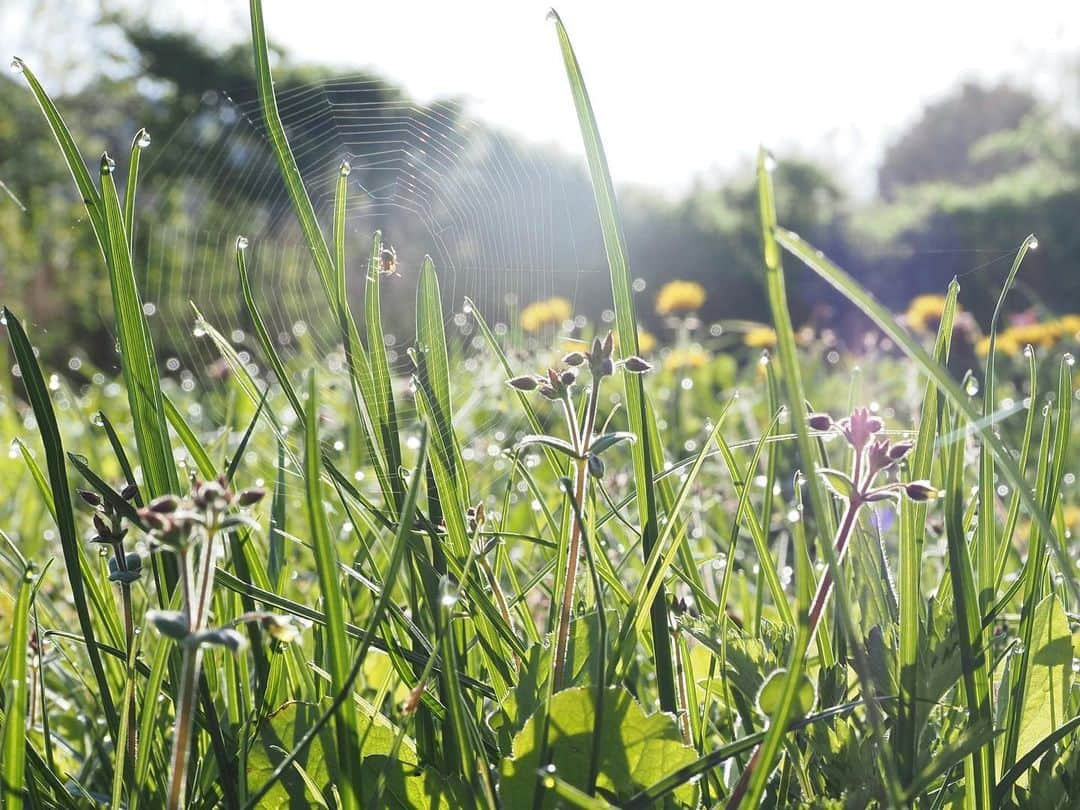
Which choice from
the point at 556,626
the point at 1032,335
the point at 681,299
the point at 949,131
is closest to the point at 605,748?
the point at 556,626

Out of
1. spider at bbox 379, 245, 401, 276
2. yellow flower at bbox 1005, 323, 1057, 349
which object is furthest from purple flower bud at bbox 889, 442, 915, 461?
yellow flower at bbox 1005, 323, 1057, 349

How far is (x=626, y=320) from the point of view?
2.69 ft

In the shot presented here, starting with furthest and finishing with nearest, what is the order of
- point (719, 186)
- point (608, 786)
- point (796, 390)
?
point (719, 186) → point (608, 786) → point (796, 390)

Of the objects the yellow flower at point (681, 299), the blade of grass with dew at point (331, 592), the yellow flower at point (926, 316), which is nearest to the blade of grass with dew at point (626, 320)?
the blade of grass with dew at point (331, 592)

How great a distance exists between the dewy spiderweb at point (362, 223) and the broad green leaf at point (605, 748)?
1.63 feet

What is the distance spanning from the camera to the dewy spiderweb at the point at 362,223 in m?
2.93

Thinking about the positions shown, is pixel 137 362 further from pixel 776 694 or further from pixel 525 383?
pixel 776 694

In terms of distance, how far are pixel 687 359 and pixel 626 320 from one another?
2.88 m

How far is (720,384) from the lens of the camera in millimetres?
4352

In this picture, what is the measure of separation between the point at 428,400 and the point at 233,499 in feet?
1.00

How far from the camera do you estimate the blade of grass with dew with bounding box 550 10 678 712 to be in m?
0.72

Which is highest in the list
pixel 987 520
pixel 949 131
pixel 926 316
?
pixel 949 131

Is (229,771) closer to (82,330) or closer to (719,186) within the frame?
(82,330)

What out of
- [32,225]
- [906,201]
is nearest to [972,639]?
[32,225]
